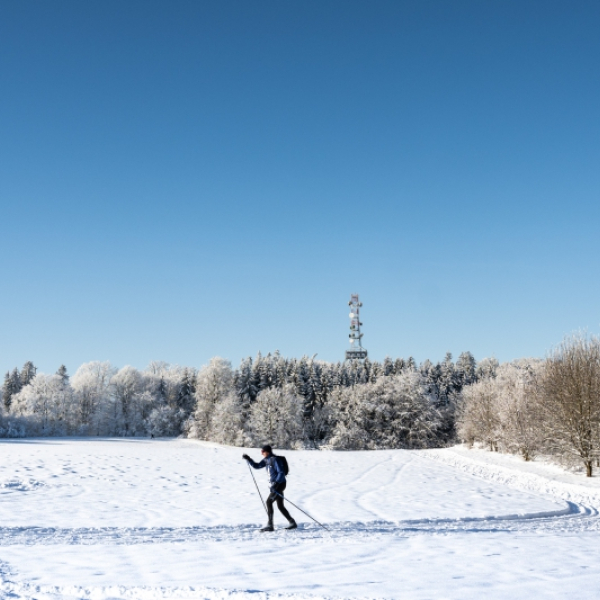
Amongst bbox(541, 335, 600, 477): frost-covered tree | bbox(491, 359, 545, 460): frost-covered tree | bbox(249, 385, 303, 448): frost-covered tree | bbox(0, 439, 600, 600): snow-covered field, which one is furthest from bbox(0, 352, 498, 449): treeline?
bbox(0, 439, 600, 600): snow-covered field

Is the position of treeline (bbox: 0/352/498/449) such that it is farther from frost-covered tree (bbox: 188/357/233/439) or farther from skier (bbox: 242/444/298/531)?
skier (bbox: 242/444/298/531)

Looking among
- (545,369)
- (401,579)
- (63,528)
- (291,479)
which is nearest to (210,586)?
(401,579)

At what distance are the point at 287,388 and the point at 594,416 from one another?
49428 millimetres

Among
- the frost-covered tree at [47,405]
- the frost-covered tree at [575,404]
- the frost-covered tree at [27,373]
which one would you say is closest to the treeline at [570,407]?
the frost-covered tree at [575,404]

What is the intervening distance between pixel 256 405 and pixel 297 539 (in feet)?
206

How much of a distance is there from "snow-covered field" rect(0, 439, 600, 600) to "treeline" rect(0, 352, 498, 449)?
48642mm

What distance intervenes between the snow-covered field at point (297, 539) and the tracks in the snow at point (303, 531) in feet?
0.15

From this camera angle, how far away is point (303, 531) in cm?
1251

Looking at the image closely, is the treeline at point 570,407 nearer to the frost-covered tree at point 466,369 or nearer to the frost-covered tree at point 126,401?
the frost-covered tree at point 466,369

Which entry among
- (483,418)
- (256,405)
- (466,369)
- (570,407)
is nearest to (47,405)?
(256,405)

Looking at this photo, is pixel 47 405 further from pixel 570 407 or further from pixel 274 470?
pixel 274 470

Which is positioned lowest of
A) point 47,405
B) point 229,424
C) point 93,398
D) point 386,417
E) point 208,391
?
point 229,424

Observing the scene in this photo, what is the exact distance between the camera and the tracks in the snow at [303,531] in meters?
11.2

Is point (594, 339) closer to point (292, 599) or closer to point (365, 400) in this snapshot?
point (292, 599)
